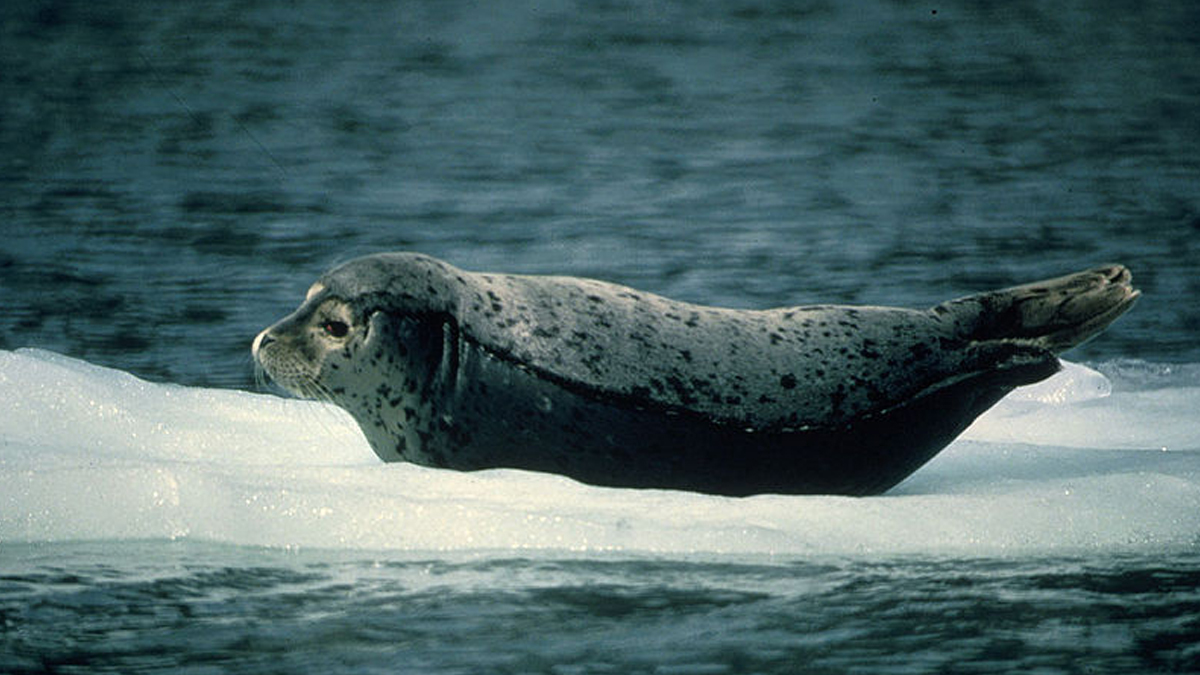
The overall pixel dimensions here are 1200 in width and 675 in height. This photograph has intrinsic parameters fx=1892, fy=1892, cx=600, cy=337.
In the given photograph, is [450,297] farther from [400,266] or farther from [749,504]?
[749,504]

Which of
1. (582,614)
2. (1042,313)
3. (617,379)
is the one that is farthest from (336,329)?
(1042,313)

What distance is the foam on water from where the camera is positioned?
143 inches

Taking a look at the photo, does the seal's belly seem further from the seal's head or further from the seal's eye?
the seal's eye

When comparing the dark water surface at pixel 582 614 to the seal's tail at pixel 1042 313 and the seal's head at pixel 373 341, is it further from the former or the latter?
the seal's tail at pixel 1042 313

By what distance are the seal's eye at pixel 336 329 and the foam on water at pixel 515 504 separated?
0.30 metres

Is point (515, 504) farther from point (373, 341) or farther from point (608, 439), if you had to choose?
point (373, 341)

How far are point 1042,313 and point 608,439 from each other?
44.9 inches

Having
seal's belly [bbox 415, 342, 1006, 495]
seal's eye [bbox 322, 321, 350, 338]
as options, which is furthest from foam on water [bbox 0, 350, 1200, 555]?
seal's eye [bbox 322, 321, 350, 338]

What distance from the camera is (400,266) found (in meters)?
4.29

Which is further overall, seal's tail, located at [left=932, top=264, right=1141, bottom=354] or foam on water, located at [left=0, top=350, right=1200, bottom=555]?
seal's tail, located at [left=932, top=264, right=1141, bottom=354]

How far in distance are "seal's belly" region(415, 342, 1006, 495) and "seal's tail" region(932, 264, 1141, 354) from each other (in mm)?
411

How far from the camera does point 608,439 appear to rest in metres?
4.13

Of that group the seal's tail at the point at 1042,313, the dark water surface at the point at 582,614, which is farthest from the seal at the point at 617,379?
the dark water surface at the point at 582,614

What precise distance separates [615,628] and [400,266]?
1560mm
